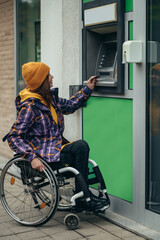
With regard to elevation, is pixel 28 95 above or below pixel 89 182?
above

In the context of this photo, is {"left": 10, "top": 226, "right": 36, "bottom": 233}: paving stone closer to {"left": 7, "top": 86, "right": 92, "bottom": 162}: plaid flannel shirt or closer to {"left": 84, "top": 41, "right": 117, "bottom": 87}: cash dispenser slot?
{"left": 7, "top": 86, "right": 92, "bottom": 162}: plaid flannel shirt

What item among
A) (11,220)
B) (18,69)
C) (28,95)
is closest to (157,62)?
(28,95)

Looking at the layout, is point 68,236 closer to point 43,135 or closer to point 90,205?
point 90,205

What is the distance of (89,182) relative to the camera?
4.52 metres

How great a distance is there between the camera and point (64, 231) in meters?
4.38

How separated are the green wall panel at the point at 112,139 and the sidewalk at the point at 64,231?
1.38ft

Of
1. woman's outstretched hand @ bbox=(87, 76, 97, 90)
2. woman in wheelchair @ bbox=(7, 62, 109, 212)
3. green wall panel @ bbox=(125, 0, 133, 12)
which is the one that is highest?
green wall panel @ bbox=(125, 0, 133, 12)

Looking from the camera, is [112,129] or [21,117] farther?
[112,129]

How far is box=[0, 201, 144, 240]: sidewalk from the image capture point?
13.8ft

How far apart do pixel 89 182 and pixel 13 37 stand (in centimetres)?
394

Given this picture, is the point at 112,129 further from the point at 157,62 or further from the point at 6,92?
the point at 6,92

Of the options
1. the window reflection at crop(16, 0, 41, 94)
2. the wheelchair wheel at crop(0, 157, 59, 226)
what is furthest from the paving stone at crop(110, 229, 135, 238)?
the window reflection at crop(16, 0, 41, 94)

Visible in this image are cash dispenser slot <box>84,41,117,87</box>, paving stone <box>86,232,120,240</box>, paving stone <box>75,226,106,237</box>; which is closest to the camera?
paving stone <box>86,232,120,240</box>

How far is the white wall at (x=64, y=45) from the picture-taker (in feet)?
18.1
